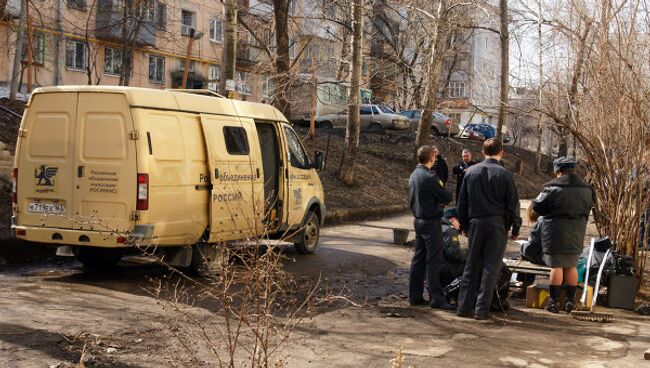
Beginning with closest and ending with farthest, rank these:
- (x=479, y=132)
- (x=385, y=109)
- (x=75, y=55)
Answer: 1. (x=385, y=109)
2. (x=75, y=55)
3. (x=479, y=132)

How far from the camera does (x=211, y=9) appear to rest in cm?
4675

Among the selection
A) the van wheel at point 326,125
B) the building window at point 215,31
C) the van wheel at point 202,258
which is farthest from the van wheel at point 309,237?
the building window at point 215,31

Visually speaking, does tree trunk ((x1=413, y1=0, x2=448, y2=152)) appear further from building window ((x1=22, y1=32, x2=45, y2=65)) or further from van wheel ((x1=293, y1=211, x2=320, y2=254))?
building window ((x1=22, y1=32, x2=45, y2=65))

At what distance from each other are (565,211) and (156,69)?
1464 inches

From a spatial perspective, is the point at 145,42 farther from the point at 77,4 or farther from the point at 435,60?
the point at 435,60

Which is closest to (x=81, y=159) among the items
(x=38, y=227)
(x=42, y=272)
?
(x=38, y=227)

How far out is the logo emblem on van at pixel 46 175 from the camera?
9.55m

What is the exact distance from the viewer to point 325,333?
24.1 ft

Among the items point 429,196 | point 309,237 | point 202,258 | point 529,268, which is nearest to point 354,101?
point 309,237

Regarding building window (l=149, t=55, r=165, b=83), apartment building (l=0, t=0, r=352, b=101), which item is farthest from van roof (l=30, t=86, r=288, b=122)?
building window (l=149, t=55, r=165, b=83)

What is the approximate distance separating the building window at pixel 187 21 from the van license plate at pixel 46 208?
36.5 m

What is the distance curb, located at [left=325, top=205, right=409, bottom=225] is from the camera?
1827 centimetres

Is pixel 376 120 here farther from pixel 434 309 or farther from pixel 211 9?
pixel 434 309

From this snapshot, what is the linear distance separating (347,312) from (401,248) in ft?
20.4
